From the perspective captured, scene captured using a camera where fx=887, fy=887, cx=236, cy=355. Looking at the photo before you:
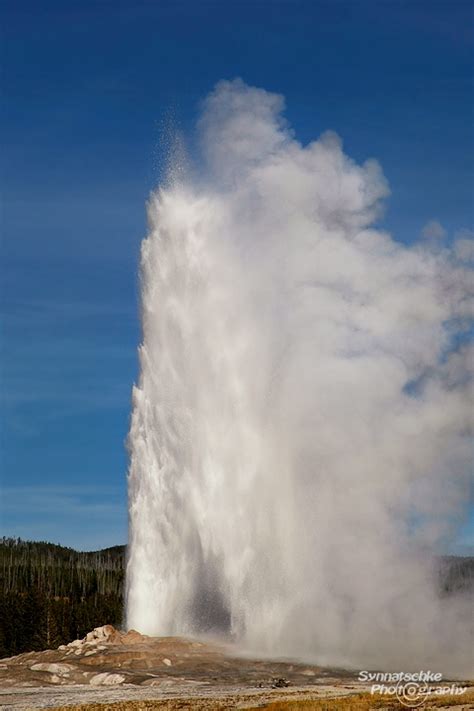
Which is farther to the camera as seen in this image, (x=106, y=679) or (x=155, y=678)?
(x=106, y=679)

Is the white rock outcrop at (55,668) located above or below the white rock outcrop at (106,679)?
above

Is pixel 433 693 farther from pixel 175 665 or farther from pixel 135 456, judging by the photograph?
pixel 135 456

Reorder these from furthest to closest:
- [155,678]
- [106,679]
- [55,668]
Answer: [55,668]
[106,679]
[155,678]

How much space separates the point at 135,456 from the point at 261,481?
24.1ft

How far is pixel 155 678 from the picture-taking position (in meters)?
34.9

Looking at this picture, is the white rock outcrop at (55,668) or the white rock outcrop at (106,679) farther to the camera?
the white rock outcrop at (55,668)

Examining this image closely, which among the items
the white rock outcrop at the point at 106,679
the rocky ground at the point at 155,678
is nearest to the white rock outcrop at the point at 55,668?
the rocky ground at the point at 155,678

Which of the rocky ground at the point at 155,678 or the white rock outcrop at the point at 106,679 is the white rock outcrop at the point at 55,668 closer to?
the rocky ground at the point at 155,678

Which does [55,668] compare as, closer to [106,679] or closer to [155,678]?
[106,679]

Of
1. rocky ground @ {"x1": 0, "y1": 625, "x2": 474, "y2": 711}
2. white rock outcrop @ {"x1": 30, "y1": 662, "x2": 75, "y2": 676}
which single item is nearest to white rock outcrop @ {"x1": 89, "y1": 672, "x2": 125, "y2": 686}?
Result: rocky ground @ {"x1": 0, "y1": 625, "x2": 474, "y2": 711}

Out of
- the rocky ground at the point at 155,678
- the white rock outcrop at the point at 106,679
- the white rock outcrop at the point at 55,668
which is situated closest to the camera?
the rocky ground at the point at 155,678

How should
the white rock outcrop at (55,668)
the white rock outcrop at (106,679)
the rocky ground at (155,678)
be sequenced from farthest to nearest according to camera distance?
1. the white rock outcrop at (55,668)
2. the white rock outcrop at (106,679)
3. the rocky ground at (155,678)

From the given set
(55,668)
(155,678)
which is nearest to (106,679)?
(155,678)

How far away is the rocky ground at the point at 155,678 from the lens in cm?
2973
